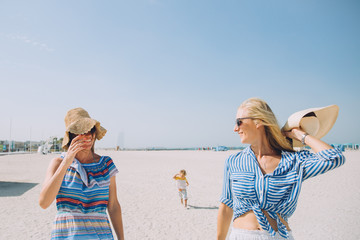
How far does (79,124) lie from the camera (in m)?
1.91

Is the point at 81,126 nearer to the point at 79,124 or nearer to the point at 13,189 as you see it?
the point at 79,124

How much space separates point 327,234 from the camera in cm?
592

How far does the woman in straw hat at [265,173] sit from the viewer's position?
68.4 inches

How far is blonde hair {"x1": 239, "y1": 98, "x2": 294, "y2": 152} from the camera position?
1.90 meters

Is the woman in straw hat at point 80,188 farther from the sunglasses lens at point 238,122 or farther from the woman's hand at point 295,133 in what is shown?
the woman's hand at point 295,133

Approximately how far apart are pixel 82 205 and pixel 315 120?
1926 mm

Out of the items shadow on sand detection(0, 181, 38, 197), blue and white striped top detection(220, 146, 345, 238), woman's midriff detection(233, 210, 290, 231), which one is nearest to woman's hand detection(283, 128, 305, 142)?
blue and white striped top detection(220, 146, 345, 238)

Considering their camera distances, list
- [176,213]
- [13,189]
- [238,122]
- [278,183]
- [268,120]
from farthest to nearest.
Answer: [13,189] → [176,213] → [238,122] → [268,120] → [278,183]

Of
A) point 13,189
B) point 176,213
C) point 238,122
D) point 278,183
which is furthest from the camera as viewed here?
point 13,189

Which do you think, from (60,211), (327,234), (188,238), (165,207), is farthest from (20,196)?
(327,234)

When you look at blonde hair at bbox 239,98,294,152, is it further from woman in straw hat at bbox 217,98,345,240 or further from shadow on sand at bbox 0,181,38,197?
shadow on sand at bbox 0,181,38,197

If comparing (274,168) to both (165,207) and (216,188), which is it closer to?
(165,207)

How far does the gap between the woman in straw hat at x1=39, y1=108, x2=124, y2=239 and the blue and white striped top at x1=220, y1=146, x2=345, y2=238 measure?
3.40 ft

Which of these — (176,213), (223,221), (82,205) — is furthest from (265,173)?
(176,213)
